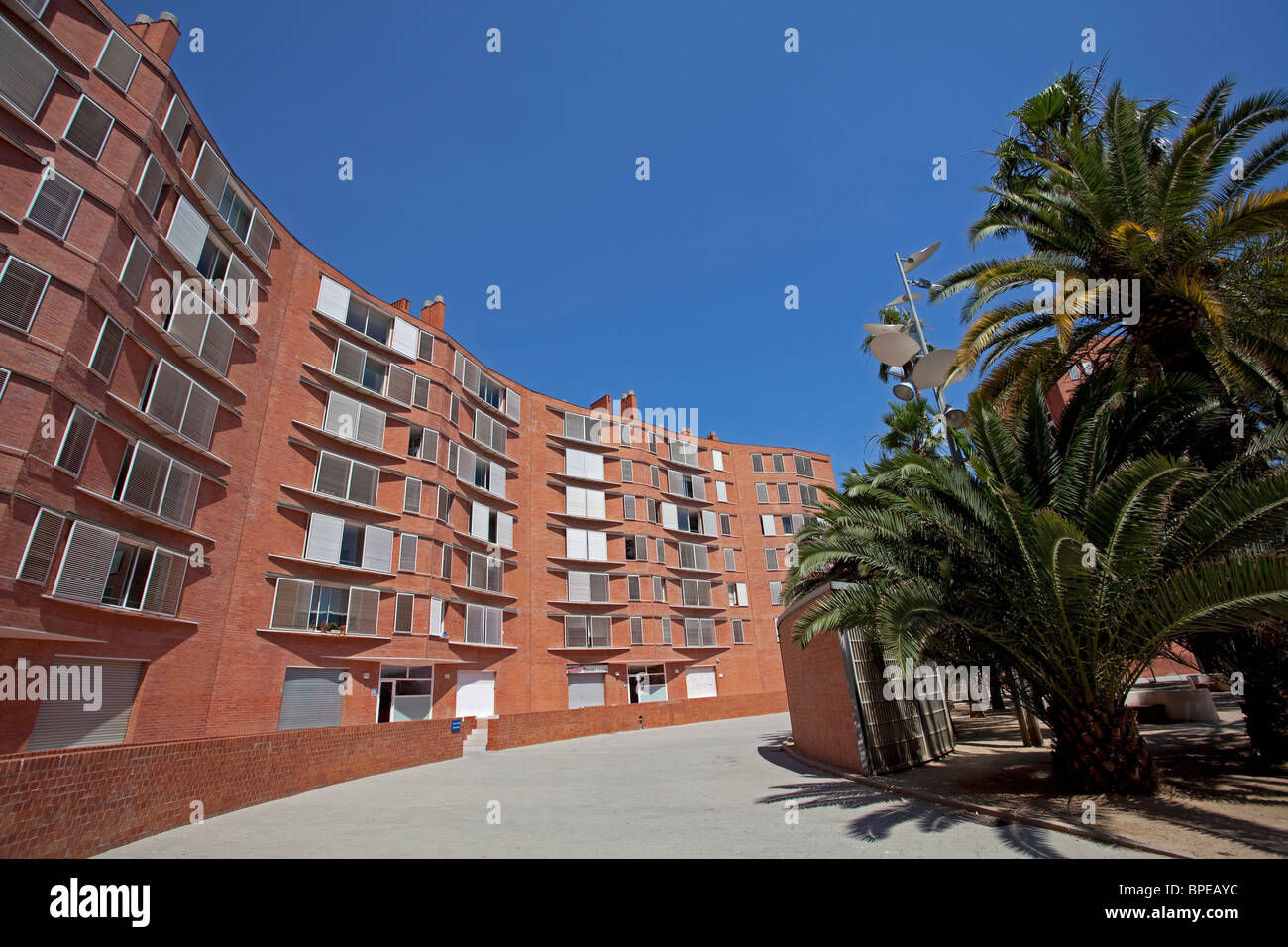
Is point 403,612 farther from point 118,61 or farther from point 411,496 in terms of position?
point 118,61

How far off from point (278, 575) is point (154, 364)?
8.34 meters

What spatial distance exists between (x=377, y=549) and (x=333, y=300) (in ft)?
37.8

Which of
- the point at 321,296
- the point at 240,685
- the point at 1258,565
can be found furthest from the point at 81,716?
the point at 1258,565

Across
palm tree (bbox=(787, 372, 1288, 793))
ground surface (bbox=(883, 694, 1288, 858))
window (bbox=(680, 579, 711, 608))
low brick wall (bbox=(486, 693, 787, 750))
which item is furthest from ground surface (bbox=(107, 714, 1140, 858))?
window (bbox=(680, 579, 711, 608))

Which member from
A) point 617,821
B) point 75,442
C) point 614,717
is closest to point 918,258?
point 617,821

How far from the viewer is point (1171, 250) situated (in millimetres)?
10656

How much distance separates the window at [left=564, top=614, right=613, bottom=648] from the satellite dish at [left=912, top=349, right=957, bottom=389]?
100 feet

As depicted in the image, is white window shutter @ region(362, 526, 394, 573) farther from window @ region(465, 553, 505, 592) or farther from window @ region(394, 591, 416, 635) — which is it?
window @ region(465, 553, 505, 592)

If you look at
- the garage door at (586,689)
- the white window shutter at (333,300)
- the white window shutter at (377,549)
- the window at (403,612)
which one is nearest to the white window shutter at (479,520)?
the white window shutter at (377,549)

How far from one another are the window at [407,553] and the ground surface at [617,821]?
10.6 metres

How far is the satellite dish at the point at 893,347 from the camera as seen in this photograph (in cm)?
932

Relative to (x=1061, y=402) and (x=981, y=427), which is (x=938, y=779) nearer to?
(x=981, y=427)

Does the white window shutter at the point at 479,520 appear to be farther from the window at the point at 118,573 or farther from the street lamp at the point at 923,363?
the street lamp at the point at 923,363

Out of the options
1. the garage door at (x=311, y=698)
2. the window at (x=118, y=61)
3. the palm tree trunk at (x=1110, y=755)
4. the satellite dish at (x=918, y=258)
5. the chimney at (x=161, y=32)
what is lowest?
the palm tree trunk at (x=1110, y=755)
